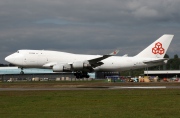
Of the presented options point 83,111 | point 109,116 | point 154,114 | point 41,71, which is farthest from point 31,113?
point 41,71

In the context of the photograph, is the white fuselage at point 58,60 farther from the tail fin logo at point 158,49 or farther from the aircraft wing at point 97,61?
the tail fin logo at point 158,49

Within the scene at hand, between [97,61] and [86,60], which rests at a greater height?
[86,60]

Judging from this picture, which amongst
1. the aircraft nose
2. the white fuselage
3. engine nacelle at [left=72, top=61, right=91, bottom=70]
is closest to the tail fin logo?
the white fuselage

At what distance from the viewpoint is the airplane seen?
53.2 meters

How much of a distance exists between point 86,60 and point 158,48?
45.7 ft

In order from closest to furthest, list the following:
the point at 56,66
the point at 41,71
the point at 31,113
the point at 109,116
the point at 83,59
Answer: the point at 109,116, the point at 31,113, the point at 56,66, the point at 83,59, the point at 41,71

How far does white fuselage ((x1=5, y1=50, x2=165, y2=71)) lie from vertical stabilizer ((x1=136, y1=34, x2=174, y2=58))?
191 cm

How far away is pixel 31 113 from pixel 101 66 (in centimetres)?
4018

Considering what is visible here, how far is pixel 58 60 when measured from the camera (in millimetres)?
55125

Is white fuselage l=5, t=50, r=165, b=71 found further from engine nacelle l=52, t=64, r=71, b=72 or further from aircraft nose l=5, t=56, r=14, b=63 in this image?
engine nacelle l=52, t=64, r=71, b=72

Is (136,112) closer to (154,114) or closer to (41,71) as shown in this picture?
(154,114)

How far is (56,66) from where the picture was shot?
51688 mm

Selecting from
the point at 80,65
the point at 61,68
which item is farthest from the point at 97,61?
the point at 61,68

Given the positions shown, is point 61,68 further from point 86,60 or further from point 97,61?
point 97,61
